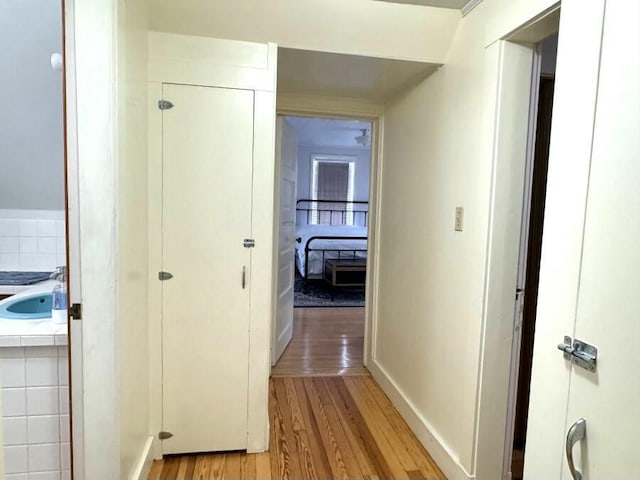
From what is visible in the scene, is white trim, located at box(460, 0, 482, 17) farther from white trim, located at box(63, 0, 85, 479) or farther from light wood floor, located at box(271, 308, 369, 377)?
light wood floor, located at box(271, 308, 369, 377)

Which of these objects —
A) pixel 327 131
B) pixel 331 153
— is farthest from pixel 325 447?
pixel 331 153

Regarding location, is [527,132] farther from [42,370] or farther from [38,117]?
[38,117]

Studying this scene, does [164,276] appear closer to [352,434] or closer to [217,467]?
[217,467]

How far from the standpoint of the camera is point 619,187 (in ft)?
2.65

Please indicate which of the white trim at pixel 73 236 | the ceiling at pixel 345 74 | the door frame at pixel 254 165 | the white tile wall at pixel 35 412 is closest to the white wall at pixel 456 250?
the ceiling at pixel 345 74

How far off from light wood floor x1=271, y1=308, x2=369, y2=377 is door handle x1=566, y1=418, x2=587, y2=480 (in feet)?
7.39

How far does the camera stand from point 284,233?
3.20 meters

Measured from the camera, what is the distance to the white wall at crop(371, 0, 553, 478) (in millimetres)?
1615

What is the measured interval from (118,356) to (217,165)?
0.93 metres

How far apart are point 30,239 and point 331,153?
5.61 meters

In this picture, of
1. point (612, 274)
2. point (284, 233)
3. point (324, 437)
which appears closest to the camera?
point (612, 274)

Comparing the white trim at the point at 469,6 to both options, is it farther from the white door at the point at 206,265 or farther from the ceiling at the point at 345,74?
the white door at the point at 206,265

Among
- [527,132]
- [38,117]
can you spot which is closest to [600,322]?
[527,132]

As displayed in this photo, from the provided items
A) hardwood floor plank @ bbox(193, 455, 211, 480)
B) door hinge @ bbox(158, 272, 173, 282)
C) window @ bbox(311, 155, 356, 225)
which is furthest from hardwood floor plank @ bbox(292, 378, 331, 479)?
window @ bbox(311, 155, 356, 225)
